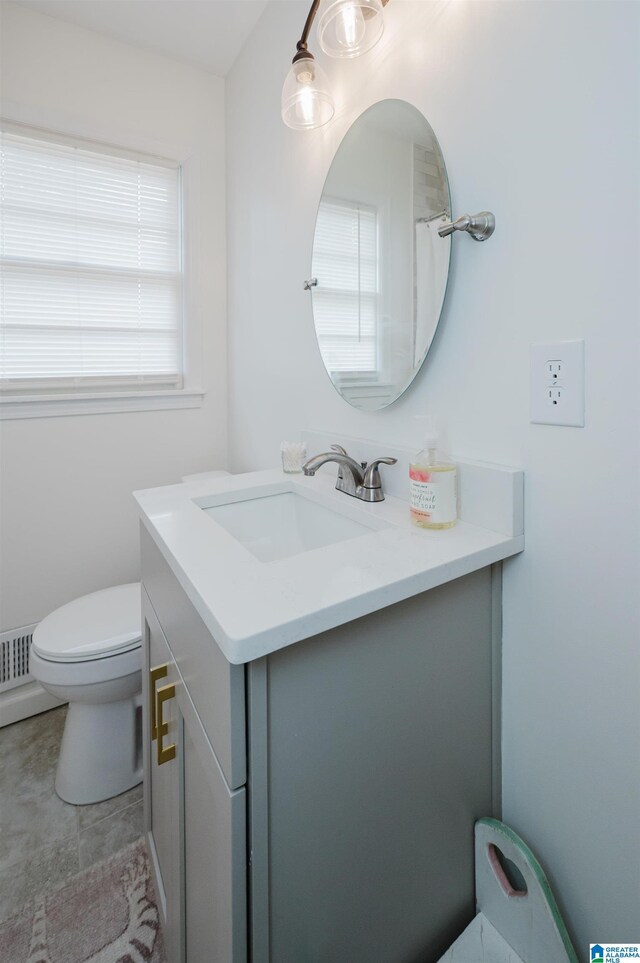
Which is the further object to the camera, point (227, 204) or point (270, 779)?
point (227, 204)

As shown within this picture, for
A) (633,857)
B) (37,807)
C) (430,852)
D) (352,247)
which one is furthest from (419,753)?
(37,807)

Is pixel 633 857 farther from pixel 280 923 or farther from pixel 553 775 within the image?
pixel 280 923

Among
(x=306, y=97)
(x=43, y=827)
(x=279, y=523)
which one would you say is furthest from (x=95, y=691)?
(x=306, y=97)

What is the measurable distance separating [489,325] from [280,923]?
90 centimetres

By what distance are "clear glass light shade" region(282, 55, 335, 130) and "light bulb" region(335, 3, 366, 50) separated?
11 centimetres

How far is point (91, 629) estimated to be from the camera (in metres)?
1.38

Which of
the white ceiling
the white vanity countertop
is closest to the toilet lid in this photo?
the white vanity countertop

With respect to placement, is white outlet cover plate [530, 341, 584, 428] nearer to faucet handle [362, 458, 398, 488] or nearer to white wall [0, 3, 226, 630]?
faucet handle [362, 458, 398, 488]

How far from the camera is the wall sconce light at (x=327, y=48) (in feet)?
2.94

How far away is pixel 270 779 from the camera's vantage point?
21.6 inches

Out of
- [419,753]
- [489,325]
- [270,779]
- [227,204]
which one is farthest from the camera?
[227,204]

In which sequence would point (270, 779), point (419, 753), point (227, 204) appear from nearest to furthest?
point (270, 779)
point (419, 753)
point (227, 204)

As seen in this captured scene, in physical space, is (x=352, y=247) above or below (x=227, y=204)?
below

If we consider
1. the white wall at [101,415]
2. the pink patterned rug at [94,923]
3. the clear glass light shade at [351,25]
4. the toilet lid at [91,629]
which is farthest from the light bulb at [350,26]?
the pink patterned rug at [94,923]
